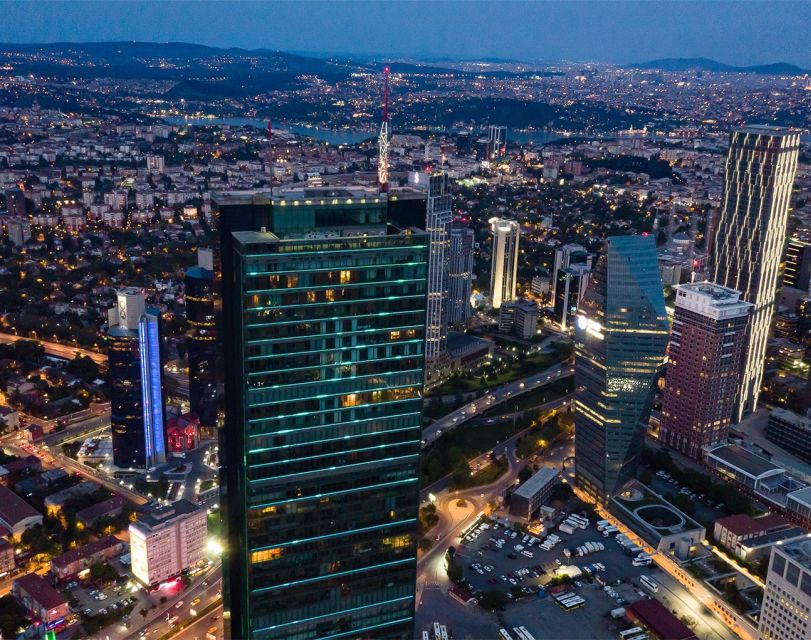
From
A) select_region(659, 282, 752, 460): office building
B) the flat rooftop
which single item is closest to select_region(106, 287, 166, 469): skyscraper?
select_region(659, 282, 752, 460): office building

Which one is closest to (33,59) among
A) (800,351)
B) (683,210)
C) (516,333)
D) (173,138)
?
(173,138)

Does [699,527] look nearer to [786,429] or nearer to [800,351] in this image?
[786,429]

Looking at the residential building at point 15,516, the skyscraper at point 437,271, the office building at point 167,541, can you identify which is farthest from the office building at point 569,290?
the residential building at point 15,516

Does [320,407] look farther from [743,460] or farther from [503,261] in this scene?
[503,261]

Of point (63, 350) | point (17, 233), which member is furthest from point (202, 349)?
point (17, 233)

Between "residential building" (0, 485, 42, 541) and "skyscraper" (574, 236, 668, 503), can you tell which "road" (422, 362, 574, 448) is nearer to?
"skyscraper" (574, 236, 668, 503)

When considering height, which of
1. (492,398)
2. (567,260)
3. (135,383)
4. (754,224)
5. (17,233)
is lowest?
(492,398)
